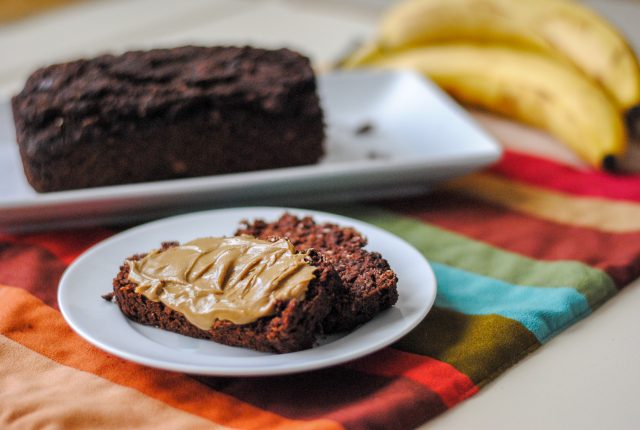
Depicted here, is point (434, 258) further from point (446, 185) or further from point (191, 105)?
point (191, 105)

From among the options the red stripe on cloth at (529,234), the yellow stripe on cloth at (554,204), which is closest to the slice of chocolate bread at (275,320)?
the red stripe on cloth at (529,234)

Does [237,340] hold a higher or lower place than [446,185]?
higher

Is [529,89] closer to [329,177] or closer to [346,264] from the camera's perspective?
[329,177]

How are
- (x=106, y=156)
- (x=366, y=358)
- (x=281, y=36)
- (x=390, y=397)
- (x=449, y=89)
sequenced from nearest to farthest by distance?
(x=390, y=397), (x=366, y=358), (x=106, y=156), (x=449, y=89), (x=281, y=36)

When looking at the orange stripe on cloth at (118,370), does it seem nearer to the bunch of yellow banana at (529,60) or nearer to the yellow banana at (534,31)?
the bunch of yellow banana at (529,60)

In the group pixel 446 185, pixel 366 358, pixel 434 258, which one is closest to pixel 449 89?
pixel 446 185

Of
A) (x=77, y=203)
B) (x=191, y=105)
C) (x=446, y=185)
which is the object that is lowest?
(x=446, y=185)
